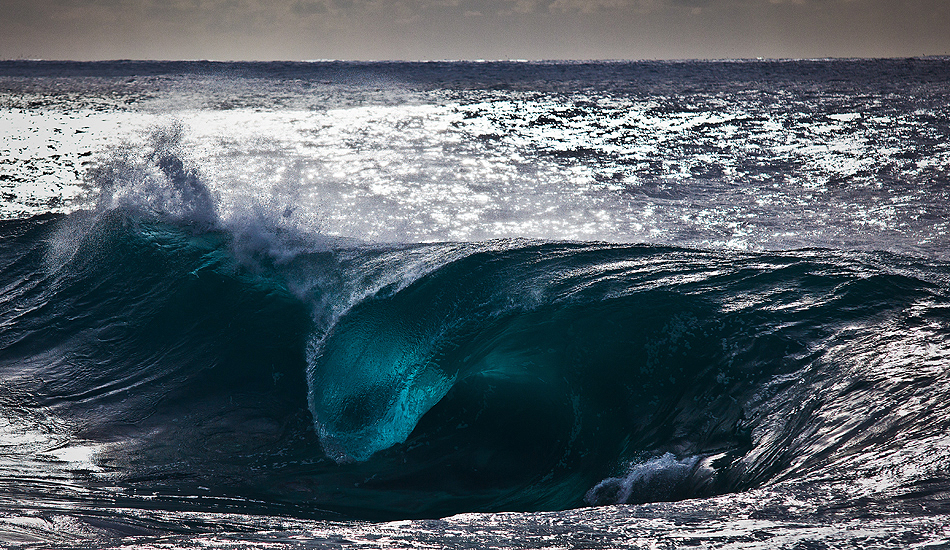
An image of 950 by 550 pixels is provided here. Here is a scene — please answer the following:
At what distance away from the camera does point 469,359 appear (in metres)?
4.18

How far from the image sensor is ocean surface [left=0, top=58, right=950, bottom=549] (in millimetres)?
2432

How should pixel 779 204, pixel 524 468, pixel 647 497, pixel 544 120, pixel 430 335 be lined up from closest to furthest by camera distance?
pixel 647 497 → pixel 524 468 → pixel 430 335 → pixel 779 204 → pixel 544 120

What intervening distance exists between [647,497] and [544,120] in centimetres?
1080

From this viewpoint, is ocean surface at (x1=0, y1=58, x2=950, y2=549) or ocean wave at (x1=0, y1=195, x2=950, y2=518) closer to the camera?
ocean surface at (x1=0, y1=58, x2=950, y2=549)

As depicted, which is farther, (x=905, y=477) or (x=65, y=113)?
(x=65, y=113)

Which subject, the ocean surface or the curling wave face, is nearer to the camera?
the ocean surface

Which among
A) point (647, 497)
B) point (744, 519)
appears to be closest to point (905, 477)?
point (744, 519)

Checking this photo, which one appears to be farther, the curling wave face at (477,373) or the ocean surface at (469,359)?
the curling wave face at (477,373)

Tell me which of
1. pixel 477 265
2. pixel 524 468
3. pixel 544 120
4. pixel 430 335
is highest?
pixel 544 120

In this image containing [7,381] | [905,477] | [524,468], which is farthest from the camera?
[7,381]

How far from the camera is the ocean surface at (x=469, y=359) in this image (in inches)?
95.7

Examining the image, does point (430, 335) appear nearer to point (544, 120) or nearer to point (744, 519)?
point (744, 519)

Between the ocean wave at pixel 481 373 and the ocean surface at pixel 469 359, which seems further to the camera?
the ocean wave at pixel 481 373

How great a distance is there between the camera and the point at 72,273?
6078 millimetres
